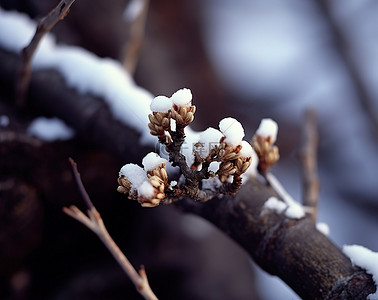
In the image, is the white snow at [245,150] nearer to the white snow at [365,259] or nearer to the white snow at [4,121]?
the white snow at [365,259]

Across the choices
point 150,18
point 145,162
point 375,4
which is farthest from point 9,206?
point 375,4

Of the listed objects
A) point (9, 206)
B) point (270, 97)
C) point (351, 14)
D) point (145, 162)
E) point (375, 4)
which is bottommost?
point (9, 206)

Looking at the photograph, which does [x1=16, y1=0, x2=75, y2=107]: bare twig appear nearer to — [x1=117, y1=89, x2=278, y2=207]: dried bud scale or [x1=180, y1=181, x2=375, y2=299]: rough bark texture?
[x1=117, y1=89, x2=278, y2=207]: dried bud scale

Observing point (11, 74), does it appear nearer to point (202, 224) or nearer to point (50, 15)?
point (50, 15)

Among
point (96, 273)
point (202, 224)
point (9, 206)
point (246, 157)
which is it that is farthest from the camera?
point (202, 224)

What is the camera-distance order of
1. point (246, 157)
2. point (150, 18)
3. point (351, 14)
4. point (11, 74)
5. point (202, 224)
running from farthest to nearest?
point (351, 14) < point (150, 18) < point (202, 224) < point (11, 74) < point (246, 157)

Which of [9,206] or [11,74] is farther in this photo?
[11,74]

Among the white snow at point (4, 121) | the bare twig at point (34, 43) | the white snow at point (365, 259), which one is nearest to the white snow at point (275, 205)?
the white snow at point (365, 259)

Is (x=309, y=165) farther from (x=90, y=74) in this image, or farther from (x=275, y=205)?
(x=90, y=74)
